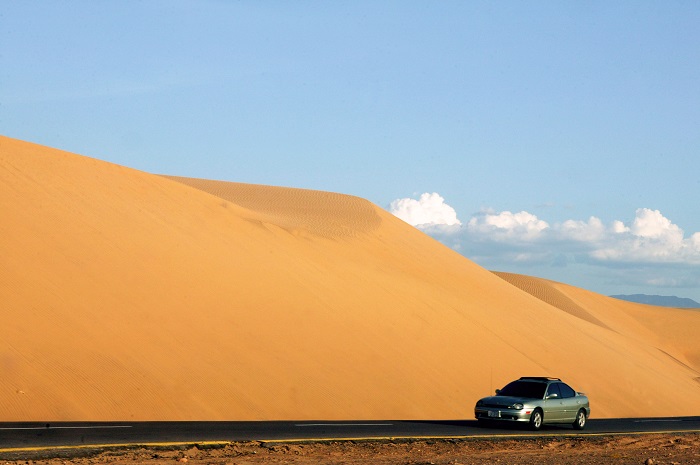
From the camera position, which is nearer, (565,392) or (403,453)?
(403,453)

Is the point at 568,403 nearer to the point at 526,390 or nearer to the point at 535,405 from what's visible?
the point at 526,390

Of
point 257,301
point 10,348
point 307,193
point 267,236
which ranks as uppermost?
point 307,193

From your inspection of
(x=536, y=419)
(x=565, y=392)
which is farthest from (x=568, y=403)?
(x=536, y=419)

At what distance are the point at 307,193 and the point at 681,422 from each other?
108ft

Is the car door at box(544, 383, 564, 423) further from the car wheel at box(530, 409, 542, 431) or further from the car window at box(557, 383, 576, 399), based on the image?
the car window at box(557, 383, 576, 399)

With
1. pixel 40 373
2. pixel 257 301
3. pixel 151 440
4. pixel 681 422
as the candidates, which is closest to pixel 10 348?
pixel 40 373

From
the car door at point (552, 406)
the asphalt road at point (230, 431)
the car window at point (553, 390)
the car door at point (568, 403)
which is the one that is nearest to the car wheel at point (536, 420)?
the car door at point (552, 406)

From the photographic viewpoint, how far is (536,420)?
2362cm

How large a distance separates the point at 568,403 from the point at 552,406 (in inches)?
33.1

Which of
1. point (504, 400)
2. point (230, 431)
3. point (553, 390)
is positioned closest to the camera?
point (230, 431)

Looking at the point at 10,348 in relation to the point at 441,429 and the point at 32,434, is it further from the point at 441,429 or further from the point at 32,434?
the point at 441,429

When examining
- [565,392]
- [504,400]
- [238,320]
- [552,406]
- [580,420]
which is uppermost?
[238,320]

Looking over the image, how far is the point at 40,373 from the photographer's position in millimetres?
23781

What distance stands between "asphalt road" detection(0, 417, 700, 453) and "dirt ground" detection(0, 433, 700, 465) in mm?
964
